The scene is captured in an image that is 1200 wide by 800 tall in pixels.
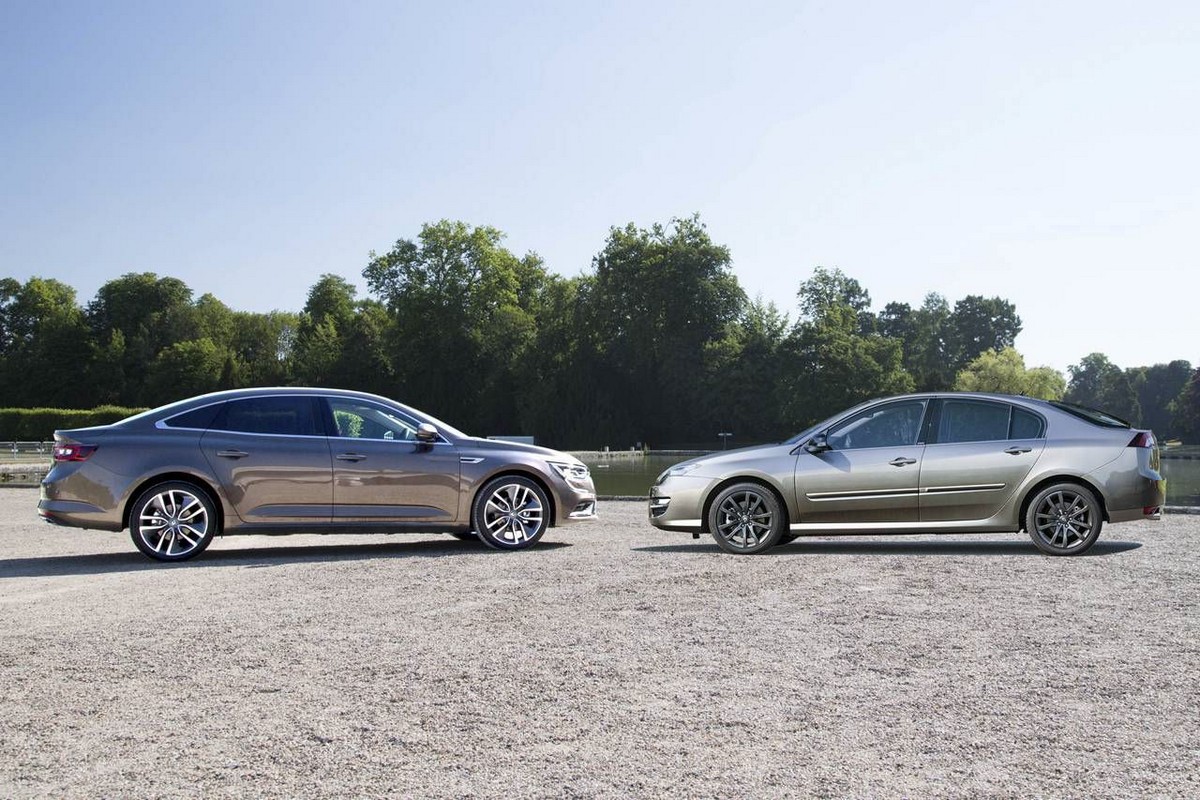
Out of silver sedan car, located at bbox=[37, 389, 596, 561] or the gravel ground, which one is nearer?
the gravel ground

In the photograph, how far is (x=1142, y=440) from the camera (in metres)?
11.6

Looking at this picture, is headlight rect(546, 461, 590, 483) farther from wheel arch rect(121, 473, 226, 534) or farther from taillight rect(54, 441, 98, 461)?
taillight rect(54, 441, 98, 461)

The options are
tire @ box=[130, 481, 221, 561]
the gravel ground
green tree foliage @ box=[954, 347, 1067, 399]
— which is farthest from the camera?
green tree foliage @ box=[954, 347, 1067, 399]

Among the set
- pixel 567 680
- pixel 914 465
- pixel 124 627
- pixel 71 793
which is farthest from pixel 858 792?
pixel 914 465

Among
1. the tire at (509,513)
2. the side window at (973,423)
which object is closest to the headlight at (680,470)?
the tire at (509,513)

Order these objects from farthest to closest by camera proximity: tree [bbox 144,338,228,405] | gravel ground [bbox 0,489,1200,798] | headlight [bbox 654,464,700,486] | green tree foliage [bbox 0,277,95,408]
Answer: green tree foliage [bbox 0,277,95,408]
tree [bbox 144,338,228,405]
headlight [bbox 654,464,700,486]
gravel ground [bbox 0,489,1200,798]

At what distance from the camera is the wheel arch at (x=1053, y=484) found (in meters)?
11.6

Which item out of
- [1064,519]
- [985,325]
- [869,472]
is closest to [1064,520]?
[1064,519]

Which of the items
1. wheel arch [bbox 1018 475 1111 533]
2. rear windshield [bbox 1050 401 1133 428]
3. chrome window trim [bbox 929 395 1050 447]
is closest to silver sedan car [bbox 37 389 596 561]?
chrome window trim [bbox 929 395 1050 447]

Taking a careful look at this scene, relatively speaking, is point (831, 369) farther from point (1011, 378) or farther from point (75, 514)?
point (75, 514)

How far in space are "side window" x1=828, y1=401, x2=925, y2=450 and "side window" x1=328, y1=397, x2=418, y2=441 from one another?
4393 mm

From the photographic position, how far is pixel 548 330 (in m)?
87.4

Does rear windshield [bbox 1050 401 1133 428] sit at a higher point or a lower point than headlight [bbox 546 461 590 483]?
higher

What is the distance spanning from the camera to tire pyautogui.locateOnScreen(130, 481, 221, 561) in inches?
458
